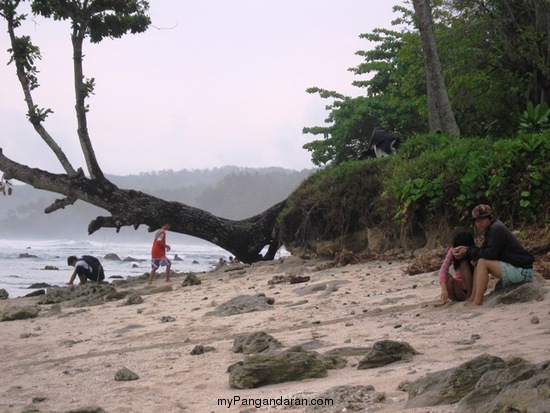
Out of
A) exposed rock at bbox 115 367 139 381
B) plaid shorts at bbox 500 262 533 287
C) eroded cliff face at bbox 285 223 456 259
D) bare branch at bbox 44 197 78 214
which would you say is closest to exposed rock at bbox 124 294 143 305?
eroded cliff face at bbox 285 223 456 259

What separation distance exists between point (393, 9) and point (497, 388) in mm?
27580

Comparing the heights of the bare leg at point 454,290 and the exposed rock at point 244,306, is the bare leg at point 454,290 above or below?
above

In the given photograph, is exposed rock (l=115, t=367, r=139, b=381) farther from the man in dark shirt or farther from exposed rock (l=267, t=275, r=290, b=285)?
exposed rock (l=267, t=275, r=290, b=285)

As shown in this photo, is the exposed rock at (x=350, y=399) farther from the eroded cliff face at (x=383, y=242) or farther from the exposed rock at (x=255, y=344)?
the eroded cliff face at (x=383, y=242)

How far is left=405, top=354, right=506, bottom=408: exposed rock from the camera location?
3.91 m

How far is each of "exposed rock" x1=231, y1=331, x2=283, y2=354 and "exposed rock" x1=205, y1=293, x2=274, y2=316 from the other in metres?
2.46

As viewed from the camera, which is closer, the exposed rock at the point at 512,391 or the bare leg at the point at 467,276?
the exposed rock at the point at 512,391

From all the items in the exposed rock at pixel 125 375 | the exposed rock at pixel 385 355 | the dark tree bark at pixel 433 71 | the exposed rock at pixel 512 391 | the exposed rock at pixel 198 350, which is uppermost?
the dark tree bark at pixel 433 71

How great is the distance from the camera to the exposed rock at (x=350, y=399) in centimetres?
417

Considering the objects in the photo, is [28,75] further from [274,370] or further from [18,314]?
[274,370]

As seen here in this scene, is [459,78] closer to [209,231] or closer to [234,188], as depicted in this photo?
[209,231]

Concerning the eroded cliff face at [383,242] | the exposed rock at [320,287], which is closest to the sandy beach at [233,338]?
the exposed rock at [320,287]

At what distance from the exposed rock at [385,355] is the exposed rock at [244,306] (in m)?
4.02

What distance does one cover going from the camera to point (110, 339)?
8.57m
